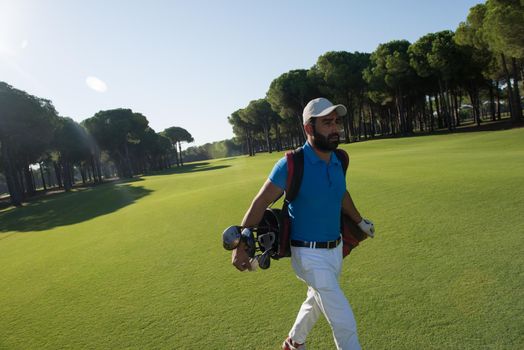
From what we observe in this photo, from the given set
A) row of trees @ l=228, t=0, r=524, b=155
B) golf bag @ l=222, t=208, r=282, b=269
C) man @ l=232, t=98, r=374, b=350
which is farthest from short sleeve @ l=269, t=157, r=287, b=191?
row of trees @ l=228, t=0, r=524, b=155

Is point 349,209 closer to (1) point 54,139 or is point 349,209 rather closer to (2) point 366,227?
(2) point 366,227

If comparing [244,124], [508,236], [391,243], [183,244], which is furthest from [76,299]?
[244,124]

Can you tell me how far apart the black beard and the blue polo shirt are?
0.35 ft

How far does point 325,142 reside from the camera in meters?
3.34

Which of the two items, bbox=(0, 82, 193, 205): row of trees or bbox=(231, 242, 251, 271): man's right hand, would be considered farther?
bbox=(0, 82, 193, 205): row of trees

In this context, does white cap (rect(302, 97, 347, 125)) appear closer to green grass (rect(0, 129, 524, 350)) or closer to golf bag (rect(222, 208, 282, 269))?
golf bag (rect(222, 208, 282, 269))

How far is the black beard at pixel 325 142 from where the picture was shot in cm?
332

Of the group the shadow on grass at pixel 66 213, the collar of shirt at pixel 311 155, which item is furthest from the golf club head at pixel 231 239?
the shadow on grass at pixel 66 213

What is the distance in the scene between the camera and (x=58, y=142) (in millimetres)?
52656

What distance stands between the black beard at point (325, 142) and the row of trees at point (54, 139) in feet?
133

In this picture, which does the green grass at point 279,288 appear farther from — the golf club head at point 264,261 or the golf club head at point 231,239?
the golf club head at point 231,239

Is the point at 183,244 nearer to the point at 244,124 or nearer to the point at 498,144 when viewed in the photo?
the point at 498,144

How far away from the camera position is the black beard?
3324 millimetres

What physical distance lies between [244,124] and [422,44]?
184ft
